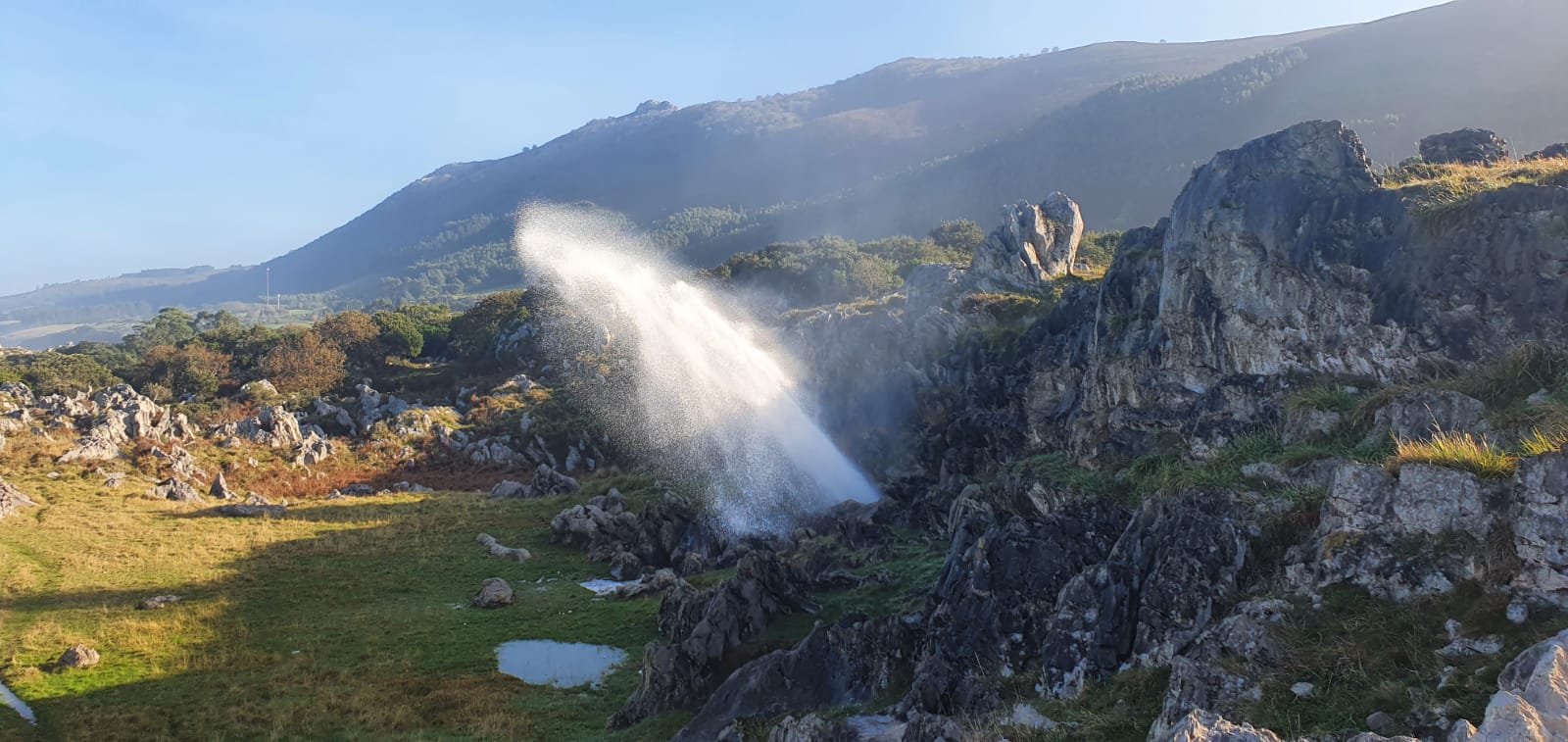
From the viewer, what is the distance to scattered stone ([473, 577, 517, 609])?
88.8ft

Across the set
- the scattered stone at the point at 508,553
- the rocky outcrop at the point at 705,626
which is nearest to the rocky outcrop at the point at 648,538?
the scattered stone at the point at 508,553

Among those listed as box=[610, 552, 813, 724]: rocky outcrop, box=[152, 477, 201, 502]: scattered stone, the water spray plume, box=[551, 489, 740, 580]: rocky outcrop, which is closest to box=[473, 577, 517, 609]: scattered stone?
box=[551, 489, 740, 580]: rocky outcrop

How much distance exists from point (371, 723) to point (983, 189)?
166860mm

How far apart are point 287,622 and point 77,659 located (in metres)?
4.87

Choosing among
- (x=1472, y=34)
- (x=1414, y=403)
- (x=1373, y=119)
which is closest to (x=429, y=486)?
(x=1414, y=403)

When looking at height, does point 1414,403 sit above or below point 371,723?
above

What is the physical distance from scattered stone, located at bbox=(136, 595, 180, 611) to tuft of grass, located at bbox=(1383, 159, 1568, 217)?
36509mm

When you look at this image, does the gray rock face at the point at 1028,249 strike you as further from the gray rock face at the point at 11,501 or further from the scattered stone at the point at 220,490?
the gray rock face at the point at 11,501

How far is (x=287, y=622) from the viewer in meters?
25.2

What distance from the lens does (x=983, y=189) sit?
562ft

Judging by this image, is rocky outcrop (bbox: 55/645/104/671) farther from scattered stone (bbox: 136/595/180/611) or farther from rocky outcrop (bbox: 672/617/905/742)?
rocky outcrop (bbox: 672/617/905/742)

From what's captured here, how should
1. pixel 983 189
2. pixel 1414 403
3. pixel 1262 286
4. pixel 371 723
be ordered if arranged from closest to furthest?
pixel 1414 403
pixel 371 723
pixel 1262 286
pixel 983 189

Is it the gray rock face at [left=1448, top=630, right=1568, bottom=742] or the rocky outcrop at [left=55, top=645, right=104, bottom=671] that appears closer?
the gray rock face at [left=1448, top=630, right=1568, bottom=742]

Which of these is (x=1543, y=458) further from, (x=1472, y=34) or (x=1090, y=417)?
(x=1472, y=34)
